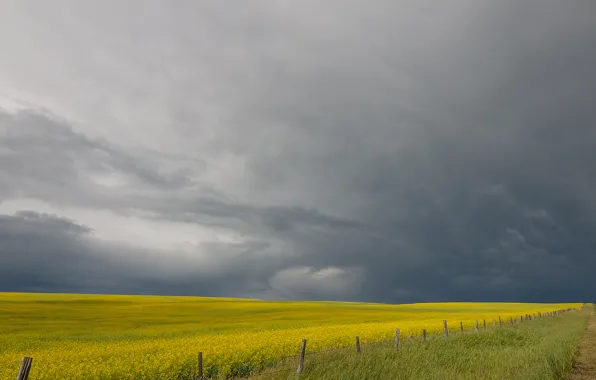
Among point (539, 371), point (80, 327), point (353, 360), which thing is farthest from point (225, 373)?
point (80, 327)

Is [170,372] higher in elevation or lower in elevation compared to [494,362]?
lower

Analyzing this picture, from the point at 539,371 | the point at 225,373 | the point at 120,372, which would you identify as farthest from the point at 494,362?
the point at 120,372

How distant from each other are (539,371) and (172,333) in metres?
31.8

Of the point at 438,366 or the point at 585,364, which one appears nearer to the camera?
the point at 438,366

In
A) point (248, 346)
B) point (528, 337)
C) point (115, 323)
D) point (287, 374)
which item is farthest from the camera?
point (115, 323)

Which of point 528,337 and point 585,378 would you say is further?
point 528,337

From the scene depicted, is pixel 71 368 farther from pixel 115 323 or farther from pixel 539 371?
pixel 115 323

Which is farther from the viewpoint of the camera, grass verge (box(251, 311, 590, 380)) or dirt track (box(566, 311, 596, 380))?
dirt track (box(566, 311, 596, 380))

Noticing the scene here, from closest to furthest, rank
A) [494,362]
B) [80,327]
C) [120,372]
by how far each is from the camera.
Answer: [494,362] → [120,372] → [80,327]

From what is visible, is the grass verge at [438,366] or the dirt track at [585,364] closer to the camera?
the grass verge at [438,366]

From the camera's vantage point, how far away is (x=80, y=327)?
4228 centimetres

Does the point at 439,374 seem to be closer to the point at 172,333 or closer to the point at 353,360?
the point at 353,360

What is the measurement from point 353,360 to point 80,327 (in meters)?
38.0

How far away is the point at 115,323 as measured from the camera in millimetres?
47125
